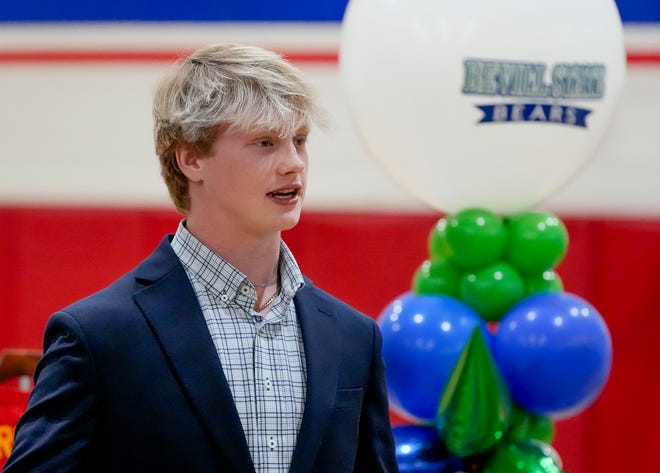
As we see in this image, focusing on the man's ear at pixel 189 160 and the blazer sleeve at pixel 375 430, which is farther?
the blazer sleeve at pixel 375 430

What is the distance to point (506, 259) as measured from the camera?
2715 millimetres

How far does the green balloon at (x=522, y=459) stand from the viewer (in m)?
2.56

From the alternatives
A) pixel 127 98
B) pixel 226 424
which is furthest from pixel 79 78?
pixel 226 424

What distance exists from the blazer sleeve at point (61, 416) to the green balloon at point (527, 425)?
144 centimetres

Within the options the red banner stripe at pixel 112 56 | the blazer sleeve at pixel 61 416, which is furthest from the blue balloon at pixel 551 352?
the red banner stripe at pixel 112 56

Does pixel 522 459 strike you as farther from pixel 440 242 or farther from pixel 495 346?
pixel 440 242

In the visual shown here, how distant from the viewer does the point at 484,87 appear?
2.57 meters

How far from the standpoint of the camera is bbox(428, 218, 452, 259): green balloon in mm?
2701

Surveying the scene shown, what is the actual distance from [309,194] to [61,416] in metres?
2.74

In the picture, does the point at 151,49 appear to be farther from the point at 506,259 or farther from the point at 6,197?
the point at 506,259

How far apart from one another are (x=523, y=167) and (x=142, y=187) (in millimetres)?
2035

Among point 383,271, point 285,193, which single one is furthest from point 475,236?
point 383,271

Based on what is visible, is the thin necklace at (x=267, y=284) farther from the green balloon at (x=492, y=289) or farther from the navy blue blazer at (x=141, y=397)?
the green balloon at (x=492, y=289)

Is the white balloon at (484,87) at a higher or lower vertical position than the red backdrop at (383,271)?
higher
